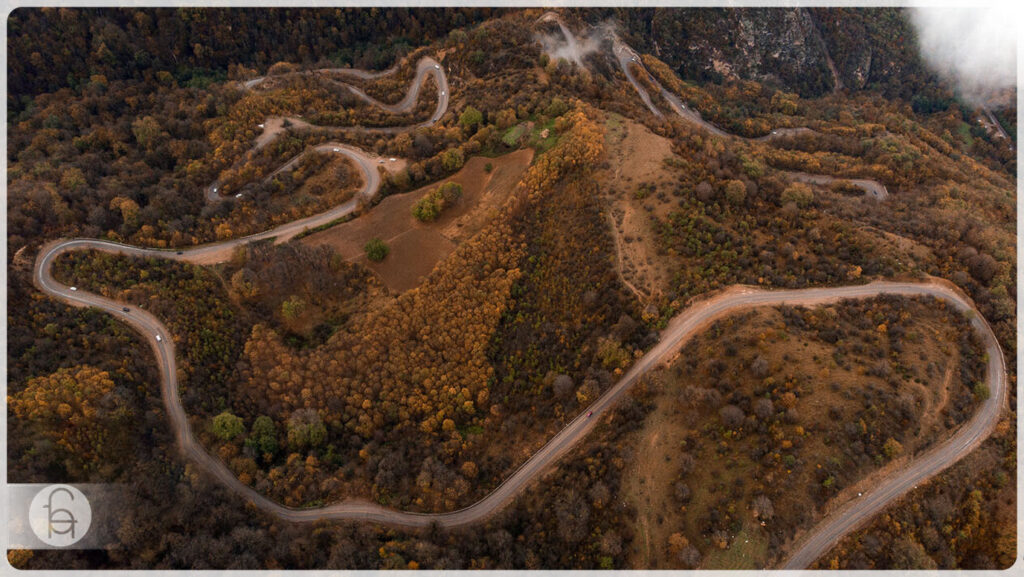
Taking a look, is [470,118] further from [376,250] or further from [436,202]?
[376,250]

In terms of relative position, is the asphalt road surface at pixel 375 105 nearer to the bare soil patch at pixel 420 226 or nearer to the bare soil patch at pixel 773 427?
the bare soil patch at pixel 420 226

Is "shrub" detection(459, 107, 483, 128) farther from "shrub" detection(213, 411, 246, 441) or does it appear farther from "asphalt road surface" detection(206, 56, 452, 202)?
"shrub" detection(213, 411, 246, 441)

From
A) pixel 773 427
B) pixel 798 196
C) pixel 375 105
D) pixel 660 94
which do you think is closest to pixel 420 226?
pixel 375 105

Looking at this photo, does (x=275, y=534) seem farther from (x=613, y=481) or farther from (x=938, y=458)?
(x=938, y=458)


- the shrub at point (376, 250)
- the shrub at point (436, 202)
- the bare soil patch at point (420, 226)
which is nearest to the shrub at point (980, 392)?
the bare soil patch at point (420, 226)

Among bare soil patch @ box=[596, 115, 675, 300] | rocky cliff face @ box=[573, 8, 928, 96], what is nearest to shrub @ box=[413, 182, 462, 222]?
bare soil patch @ box=[596, 115, 675, 300]

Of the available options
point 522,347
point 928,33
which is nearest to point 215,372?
point 522,347
